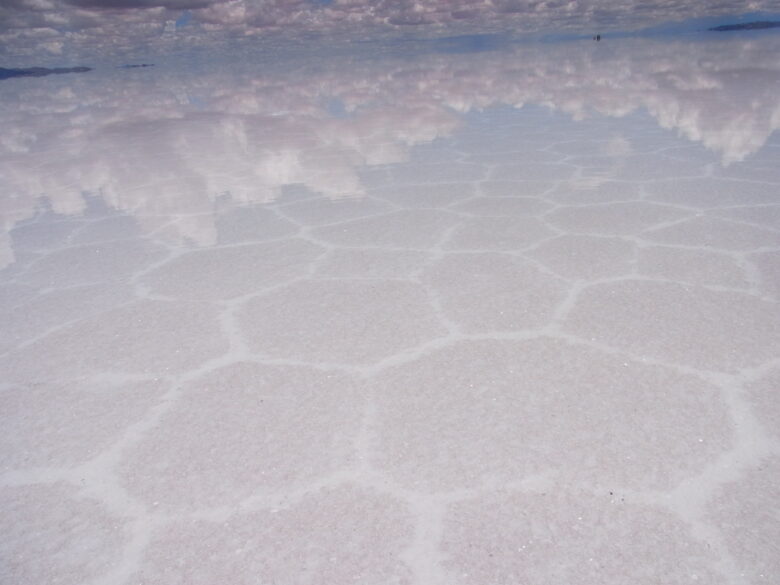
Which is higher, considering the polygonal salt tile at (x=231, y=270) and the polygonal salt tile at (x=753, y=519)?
the polygonal salt tile at (x=753, y=519)

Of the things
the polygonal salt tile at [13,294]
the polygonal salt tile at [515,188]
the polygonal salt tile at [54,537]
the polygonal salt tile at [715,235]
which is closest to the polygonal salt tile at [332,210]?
the polygonal salt tile at [515,188]

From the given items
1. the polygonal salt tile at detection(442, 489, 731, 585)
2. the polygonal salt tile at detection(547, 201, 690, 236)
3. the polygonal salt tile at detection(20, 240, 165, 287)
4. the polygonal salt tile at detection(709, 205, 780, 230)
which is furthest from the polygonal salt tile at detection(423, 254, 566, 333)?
the polygonal salt tile at detection(20, 240, 165, 287)

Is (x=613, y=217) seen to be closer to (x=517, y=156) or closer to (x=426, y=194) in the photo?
(x=426, y=194)

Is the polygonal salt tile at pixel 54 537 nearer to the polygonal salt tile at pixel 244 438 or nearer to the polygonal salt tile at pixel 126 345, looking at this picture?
the polygonal salt tile at pixel 244 438

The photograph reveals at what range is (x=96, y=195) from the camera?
4.77 metres

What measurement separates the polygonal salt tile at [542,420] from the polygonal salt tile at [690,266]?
0.80 m

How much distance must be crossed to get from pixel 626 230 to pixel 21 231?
12.7 ft

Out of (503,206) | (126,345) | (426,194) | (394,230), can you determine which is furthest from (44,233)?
(503,206)

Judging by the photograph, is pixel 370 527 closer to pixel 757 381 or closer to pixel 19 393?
pixel 757 381

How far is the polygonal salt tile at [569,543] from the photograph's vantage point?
1.21m

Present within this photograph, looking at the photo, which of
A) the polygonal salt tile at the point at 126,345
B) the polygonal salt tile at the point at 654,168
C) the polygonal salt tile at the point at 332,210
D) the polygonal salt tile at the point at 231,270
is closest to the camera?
the polygonal salt tile at the point at 126,345

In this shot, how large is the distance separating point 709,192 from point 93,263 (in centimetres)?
376

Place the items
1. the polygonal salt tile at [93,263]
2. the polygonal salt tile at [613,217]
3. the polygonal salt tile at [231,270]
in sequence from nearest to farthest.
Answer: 1. the polygonal salt tile at [231,270]
2. the polygonal salt tile at [93,263]
3. the polygonal salt tile at [613,217]

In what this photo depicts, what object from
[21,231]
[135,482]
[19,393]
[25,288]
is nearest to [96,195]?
[21,231]
